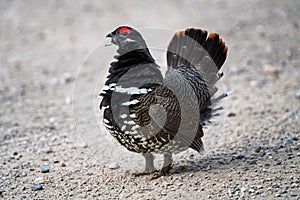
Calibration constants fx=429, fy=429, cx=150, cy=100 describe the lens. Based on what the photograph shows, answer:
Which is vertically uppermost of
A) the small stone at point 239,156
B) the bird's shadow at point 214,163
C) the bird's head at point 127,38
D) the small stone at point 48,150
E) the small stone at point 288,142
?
the bird's head at point 127,38

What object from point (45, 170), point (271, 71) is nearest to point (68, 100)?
point (45, 170)

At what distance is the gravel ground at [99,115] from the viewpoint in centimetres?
511

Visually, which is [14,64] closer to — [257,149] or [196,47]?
[196,47]

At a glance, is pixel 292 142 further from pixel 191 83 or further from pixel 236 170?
pixel 191 83

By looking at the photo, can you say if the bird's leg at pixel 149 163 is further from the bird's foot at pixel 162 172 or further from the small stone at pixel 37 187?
the small stone at pixel 37 187

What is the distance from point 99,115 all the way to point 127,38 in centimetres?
287

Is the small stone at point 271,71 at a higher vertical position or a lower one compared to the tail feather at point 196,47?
lower

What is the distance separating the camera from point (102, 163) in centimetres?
598

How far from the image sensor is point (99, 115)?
7645 mm

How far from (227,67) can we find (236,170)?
481 cm

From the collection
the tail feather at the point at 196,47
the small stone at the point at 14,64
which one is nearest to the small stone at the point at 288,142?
the tail feather at the point at 196,47

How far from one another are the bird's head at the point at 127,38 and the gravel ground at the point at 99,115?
64.9 inches

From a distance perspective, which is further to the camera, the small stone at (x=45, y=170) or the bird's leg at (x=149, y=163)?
the small stone at (x=45, y=170)

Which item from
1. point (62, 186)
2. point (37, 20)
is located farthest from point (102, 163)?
point (37, 20)
